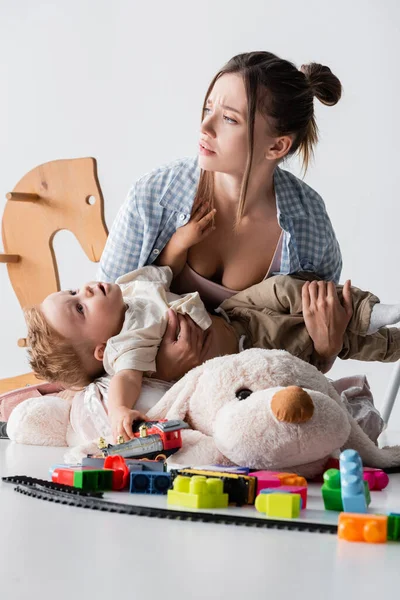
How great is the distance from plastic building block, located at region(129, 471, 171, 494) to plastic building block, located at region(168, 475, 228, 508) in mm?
61

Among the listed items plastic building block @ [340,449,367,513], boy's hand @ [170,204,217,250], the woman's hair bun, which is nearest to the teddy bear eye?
plastic building block @ [340,449,367,513]

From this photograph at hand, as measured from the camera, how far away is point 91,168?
8.04ft

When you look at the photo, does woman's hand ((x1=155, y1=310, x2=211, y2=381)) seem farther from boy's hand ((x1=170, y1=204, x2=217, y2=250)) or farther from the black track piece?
the black track piece

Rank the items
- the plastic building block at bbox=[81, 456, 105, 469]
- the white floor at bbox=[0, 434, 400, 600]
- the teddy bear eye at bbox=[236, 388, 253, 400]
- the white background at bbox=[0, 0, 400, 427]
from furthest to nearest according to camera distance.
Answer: the white background at bbox=[0, 0, 400, 427], the teddy bear eye at bbox=[236, 388, 253, 400], the plastic building block at bbox=[81, 456, 105, 469], the white floor at bbox=[0, 434, 400, 600]

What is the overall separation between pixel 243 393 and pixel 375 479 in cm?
22

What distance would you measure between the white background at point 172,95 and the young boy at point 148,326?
56.0 inches

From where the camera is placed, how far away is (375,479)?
1.11m

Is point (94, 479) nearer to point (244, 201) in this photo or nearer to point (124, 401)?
point (124, 401)

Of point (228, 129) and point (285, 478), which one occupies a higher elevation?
point (228, 129)

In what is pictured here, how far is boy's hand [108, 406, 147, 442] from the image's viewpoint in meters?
1.25

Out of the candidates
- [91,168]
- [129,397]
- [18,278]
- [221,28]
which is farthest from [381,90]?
[129,397]

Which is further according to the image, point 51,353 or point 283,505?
point 51,353

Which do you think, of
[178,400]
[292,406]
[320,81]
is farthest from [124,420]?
[320,81]

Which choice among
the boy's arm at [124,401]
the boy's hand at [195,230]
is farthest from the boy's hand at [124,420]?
the boy's hand at [195,230]
